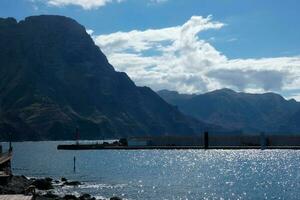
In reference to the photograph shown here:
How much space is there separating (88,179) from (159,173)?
65.3 feet

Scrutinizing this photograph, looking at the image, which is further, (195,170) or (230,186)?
(195,170)

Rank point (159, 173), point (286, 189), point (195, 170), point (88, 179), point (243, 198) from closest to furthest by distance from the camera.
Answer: point (243, 198), point (286, 189), point (88, 179), point (159, 173), point (195, 170)

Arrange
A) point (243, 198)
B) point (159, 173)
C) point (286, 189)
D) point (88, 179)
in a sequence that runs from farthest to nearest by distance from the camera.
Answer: point (159, 173) → point (88, 179) → point (286, 189) → point (243, 198)

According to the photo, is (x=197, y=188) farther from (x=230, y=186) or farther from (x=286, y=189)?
(x=286, y=189)

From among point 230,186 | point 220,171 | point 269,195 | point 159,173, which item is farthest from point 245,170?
point 269,195

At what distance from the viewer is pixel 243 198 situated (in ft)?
261

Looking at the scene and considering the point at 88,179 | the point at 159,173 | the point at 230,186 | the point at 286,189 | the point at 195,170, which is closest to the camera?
the point at 286,189

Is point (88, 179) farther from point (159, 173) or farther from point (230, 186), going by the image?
point (230, 186)

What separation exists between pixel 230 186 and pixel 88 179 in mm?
32091

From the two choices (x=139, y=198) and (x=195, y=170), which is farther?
(x=195, y=170)

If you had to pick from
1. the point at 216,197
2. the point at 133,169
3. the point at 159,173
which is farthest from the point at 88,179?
the point at 216,197

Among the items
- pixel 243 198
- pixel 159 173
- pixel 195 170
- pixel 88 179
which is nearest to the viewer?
pixel 243 198

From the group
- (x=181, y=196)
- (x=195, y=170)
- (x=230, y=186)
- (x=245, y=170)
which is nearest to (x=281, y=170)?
(x=245, y=170)

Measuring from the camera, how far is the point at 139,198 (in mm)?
79688
